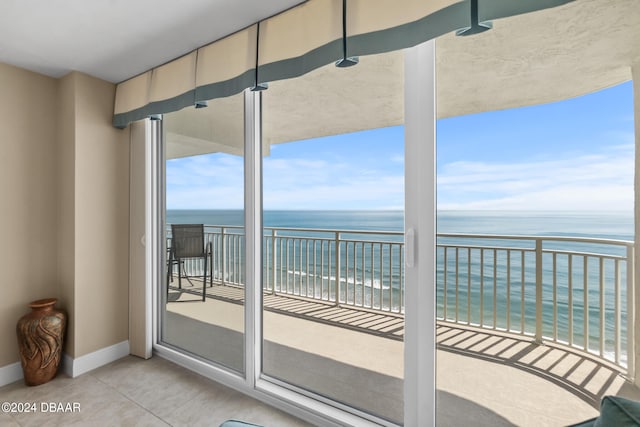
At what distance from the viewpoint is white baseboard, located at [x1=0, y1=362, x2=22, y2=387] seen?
7.79 ft

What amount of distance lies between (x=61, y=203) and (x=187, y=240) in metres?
1.05

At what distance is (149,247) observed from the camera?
2783 mm

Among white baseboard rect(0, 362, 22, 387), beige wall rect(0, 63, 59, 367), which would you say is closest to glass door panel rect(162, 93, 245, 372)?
beige wall rect(0, 63, 59, 367)

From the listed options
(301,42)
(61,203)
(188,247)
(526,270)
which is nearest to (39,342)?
(61,203)

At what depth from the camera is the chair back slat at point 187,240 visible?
2627 millimetres

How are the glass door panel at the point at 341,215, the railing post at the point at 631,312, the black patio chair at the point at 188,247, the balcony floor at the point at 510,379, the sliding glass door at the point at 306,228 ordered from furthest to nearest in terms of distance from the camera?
the black patio chair at the point at 188,247 → the glass door panel at the point at 341,215 → the sliding glass door at the point at 306,228 → the balcony floor at the point at 510,379 → the railing post at the point at 631,312

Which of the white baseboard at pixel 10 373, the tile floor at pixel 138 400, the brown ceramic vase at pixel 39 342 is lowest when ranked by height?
the tile floor at pixel 138 400

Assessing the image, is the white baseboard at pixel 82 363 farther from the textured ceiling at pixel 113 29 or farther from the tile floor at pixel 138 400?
the textured ceiling at pixel 113 29

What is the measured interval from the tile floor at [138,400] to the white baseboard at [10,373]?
0.18ft

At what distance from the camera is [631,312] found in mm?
1260

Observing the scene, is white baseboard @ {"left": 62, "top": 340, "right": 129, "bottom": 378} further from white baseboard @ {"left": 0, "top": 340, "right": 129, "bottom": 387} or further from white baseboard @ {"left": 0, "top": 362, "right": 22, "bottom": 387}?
white baseboard @ {"left": 0, "top": 362, "right": 22, "bottom": 387}

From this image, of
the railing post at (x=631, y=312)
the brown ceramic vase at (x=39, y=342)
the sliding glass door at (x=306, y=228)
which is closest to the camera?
the railing post at (x=631, y=312)

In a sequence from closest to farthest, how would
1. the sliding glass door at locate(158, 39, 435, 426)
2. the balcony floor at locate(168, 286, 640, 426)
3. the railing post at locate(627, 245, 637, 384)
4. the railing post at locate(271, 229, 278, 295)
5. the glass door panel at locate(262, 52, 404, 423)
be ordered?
the railing post at locate(627, 245, 637, 384)
the balcony floor at locate(168, 286, 640, 426)
the sliding glass door at locate(158, 39, 435, 426)
the glass door panel at locate(262, 52, 404, 423)
the railing post at locate(271, 229, 278, 295)

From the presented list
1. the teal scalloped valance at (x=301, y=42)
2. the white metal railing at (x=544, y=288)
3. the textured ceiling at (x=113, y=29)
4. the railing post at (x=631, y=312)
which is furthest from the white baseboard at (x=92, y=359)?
the railing post at (x=631, y=312)
